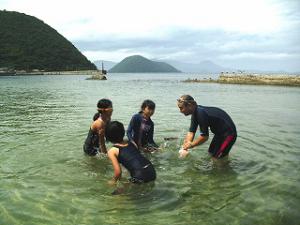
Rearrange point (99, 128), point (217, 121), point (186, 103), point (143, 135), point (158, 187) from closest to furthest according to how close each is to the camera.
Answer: point (158, 187)
point (186, 103)
point (217, 121)
point (99, 128)
point (143, 135)

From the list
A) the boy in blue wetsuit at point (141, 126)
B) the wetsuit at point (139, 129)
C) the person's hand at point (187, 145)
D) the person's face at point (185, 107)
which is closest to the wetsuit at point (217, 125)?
the person's face at point (185, 107)

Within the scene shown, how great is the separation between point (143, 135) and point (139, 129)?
341 millimetres

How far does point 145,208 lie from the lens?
735 cm

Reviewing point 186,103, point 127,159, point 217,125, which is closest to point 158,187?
point 127,159

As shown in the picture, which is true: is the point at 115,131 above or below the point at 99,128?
above

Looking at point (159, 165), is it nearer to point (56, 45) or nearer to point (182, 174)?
point (182, 174)

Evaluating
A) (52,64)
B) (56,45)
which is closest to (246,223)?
(52,64)

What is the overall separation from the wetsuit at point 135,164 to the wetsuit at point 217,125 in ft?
6.55

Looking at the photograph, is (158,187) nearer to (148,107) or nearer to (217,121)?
(217,121)

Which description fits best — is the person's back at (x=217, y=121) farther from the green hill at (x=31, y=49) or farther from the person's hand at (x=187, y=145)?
the green hill at (x=31, y=49)

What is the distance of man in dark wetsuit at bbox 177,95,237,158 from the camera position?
8.78m

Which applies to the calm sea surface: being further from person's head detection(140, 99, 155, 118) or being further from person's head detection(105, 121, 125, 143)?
person's head detection(140, 99, 155, 118)

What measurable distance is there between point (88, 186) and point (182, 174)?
2620 mm

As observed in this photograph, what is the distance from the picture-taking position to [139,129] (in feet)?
35.1
